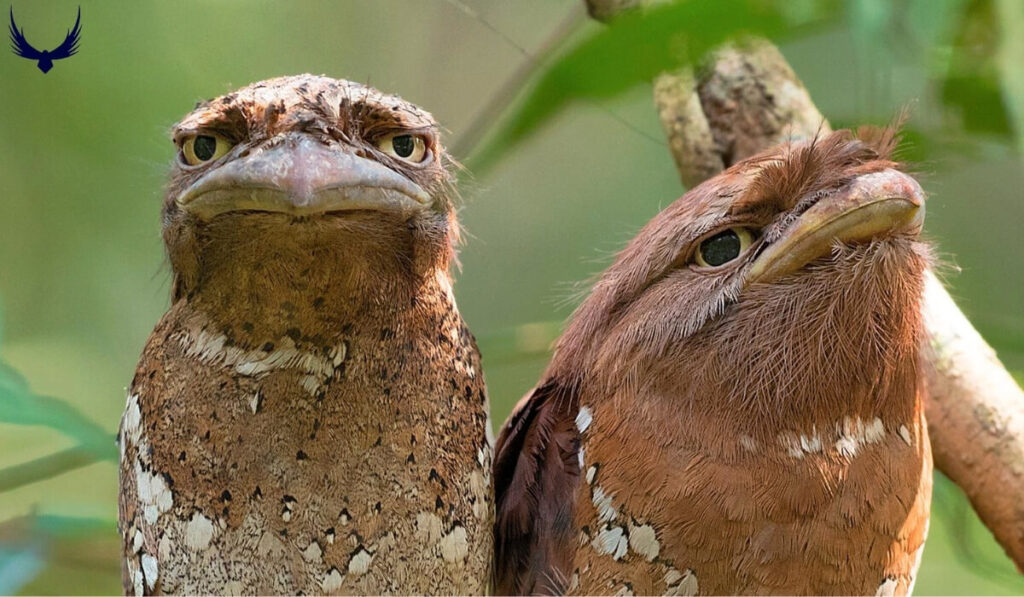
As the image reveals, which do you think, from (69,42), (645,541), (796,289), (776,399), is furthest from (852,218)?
(69,42)

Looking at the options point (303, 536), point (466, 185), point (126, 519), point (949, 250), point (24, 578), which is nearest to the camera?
point (303, 536)

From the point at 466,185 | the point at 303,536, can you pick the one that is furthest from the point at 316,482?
the point at 466,185

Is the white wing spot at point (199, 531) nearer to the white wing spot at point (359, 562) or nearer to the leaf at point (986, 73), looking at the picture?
the white wing spot at point (359, 562)

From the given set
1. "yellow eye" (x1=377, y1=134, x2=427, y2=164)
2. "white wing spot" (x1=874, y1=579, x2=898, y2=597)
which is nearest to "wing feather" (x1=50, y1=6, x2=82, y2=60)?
"yellow eye" (x1=377, y1=134, x2=427, y2=164)


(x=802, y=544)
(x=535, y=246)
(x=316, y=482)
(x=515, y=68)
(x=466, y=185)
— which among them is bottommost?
(x=802, y=544)

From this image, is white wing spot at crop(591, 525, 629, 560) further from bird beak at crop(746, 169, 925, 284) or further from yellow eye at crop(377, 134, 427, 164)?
yellow eye at crop(377, 134, 427, 164)

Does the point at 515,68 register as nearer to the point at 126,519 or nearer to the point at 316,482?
the point at 316,482

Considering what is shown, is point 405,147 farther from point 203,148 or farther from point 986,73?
point 986,73
